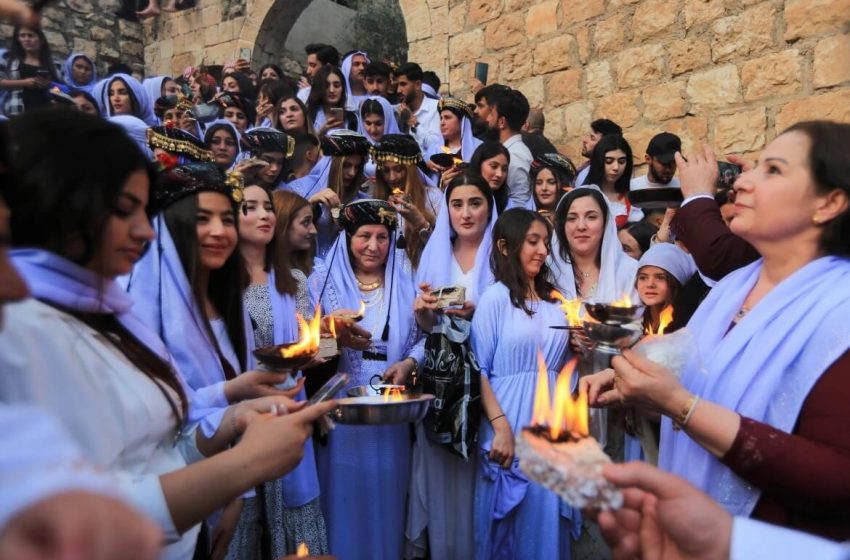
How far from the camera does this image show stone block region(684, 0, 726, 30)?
6281mm

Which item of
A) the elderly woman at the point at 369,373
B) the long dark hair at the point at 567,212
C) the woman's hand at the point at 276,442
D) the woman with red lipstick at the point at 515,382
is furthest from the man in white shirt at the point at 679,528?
the long dark hair at the point at 567,212

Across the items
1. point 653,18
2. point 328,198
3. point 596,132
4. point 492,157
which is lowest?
point 328,198

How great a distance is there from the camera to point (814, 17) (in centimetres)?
564

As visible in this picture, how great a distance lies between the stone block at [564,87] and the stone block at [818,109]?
238 centimetres

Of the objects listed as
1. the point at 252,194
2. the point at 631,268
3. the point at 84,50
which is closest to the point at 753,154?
the point at 631,268

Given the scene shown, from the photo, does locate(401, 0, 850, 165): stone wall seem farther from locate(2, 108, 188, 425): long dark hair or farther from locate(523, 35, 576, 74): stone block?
locate(2, 108, 188, 425): long dark hair

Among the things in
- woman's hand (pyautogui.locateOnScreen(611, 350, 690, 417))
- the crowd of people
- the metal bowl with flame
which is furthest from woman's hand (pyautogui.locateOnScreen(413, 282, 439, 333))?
woman's hand (pyautogui.locateOnScreen(611, 350, 690, 417))

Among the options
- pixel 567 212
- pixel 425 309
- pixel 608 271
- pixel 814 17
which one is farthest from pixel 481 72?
pixel 425 309

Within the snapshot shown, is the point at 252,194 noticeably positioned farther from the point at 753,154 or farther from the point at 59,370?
the point at 753,154

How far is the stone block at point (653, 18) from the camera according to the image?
6.64 metres

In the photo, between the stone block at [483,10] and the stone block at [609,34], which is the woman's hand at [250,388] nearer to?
the stone block at [609,34]

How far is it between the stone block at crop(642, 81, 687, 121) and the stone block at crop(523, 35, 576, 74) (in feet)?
3.88

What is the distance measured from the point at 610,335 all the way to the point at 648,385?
Answer: 0.18 meters

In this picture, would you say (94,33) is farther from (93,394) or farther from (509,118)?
(93,394)
